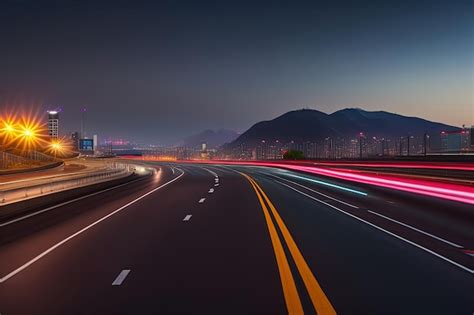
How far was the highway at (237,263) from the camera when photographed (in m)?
6.24

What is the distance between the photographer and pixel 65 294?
263 inches

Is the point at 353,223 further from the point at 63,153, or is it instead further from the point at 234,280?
the point at 63,153

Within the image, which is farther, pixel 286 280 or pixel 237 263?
pixel 237 263

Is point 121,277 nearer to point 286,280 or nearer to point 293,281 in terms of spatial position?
point 286,280

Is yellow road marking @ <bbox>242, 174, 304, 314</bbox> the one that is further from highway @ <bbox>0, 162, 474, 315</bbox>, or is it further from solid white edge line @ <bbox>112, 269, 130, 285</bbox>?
solid white edge line @ <bbox>112, 269, 130, 285</bbox>

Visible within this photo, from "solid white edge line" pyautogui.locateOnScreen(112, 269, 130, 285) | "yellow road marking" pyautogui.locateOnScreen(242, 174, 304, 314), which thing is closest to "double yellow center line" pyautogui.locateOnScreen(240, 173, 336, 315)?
"yellow road marking" pyautogui.locateOnScreen(242, 174, 304, 314)

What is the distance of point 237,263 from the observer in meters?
8.58

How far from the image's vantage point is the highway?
246 inches

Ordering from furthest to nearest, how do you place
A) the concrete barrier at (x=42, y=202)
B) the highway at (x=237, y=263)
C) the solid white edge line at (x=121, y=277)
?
the concrete barrier at (x=42, y=202) < the solid white edge line at (x=121, y=277) < the highway at (x=237, y=263)

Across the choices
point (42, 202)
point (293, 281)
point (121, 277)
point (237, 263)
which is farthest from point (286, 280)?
point (42, 202)

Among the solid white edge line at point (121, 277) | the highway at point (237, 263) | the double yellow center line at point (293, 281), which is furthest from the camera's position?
the solid white edge line at point (121, 277)

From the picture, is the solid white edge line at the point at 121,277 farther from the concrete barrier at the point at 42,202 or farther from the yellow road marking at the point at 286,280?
the concrete barrier at the point at 42,202

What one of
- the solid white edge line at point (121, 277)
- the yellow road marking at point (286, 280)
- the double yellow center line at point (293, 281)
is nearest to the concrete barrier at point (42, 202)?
the solid white edge line at point (121, 277)

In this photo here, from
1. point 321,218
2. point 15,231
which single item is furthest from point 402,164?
point 15,231
